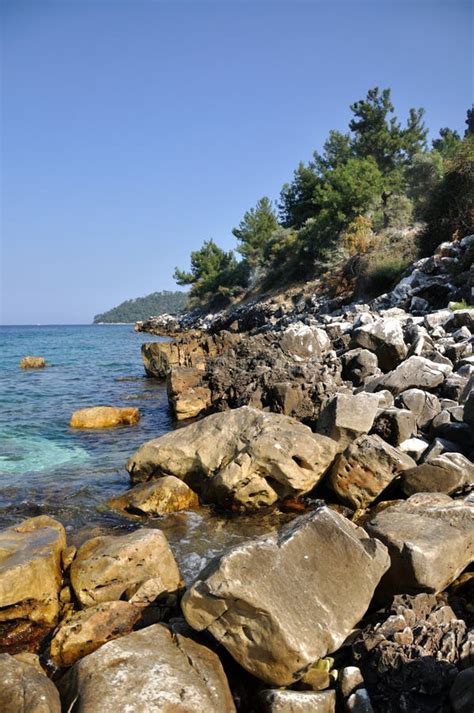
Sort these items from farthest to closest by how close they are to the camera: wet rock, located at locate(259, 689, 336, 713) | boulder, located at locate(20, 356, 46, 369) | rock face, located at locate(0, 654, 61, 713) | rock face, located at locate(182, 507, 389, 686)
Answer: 1. boulder, located at locate(20, 356, 46, 369)
2. rock face, located at locate(182, 507, 389, 686)
3. wet rock, located at locate(259, 689, 336, 713)
4. rock face, located at locate(0, 654, 61, 713)

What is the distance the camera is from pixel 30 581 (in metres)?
4.65

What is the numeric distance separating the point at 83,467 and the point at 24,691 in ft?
22.4

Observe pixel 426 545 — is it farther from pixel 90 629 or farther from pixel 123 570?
pixel 90 629

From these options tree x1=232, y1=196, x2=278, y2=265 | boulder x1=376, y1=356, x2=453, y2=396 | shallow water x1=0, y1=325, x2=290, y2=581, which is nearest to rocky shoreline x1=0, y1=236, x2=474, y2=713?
shallow water x1=0, y1=325, x2=290, y2=581

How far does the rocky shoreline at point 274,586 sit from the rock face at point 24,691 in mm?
10

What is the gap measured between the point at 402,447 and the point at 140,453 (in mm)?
4291

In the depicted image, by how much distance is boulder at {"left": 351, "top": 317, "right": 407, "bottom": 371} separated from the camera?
493 inches

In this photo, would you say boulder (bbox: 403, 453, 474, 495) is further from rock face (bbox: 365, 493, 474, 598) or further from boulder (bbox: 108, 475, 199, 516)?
boulder (bbox: 108, 475, 199, 516)

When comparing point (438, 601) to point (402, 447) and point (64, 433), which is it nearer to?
point (402, 447)

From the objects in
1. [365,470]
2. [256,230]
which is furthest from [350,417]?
[256,230]

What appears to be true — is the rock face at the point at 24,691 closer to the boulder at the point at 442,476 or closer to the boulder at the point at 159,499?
the boulder at the point at 159,499

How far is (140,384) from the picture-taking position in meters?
21.1

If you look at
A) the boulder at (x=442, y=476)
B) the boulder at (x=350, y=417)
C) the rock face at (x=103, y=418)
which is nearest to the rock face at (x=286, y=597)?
the boulder at (x=442, y=476)

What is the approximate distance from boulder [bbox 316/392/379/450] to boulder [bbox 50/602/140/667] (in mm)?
4057
